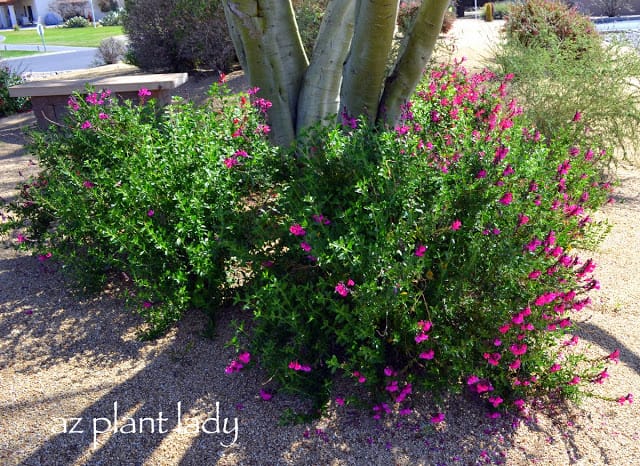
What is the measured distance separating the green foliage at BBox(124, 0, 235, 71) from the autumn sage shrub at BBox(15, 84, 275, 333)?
787cm

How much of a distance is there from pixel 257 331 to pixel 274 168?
124 centimetres

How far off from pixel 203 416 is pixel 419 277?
1.27 metres

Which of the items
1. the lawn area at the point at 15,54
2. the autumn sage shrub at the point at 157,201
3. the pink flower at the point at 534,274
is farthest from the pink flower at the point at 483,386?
the lawn area at the point at 15,54

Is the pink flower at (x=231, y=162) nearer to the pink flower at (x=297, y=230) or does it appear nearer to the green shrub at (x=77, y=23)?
the pink flower at (x=297, y=230)

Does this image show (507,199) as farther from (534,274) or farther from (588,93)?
(588,93)

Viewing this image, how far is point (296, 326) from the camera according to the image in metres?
2.87

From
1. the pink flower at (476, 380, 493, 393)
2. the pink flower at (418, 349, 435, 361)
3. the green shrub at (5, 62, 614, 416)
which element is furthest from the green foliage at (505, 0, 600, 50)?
the pink flower at (418, 349, 435, 361)

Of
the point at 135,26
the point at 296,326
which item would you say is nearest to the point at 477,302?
the point at 296,326

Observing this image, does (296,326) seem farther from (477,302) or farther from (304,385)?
(477,302)

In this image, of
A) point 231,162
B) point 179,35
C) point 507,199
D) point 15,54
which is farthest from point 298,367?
point 15,54

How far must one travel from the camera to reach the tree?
4.50 metres

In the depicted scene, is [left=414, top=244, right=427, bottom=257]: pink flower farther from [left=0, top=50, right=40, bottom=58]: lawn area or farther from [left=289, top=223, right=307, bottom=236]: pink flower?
[left=0, top=50, right=40, bottom=58]: lawn area

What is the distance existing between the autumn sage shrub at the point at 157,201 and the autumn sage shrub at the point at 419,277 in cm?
44

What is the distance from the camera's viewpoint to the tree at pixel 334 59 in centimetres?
450
